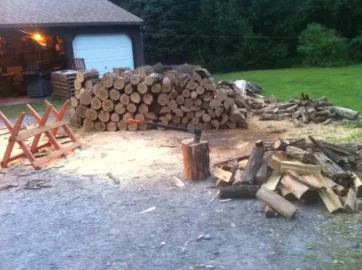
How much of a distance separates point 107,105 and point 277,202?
5.71m

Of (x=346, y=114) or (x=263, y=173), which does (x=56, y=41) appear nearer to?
(x=346, y=114)

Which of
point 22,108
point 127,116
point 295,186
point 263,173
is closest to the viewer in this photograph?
point 295,186

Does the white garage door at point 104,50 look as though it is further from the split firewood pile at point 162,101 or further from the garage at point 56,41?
the split firewood pile at point 162,101

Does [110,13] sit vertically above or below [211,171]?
above

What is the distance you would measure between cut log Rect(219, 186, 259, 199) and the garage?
1064 centimetres

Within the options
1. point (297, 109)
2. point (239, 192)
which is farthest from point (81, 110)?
point (239, 192)

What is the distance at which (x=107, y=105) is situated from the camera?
9250 mm

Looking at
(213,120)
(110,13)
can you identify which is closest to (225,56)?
(110,13)

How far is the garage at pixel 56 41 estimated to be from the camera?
615 inches

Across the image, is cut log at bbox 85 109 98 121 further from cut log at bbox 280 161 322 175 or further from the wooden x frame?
cut log at bbox 280 161 322 175

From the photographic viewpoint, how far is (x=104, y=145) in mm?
8141

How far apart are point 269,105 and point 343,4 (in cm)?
2220

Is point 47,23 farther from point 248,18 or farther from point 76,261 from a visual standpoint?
point 248,18

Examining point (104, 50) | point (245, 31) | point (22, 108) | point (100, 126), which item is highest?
point (245, 31)
